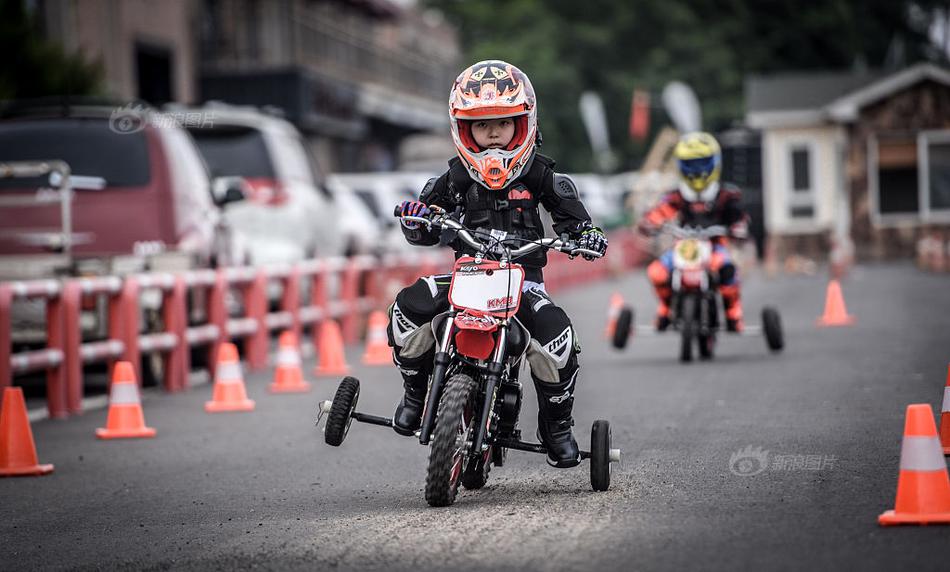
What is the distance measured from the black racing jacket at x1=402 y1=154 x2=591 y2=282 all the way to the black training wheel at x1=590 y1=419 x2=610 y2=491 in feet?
2.52

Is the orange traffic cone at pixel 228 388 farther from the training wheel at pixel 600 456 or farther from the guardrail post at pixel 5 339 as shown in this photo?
the training wheel at pixel 600 456

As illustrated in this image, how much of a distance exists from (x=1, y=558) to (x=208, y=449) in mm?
3300

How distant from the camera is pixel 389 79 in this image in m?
47.7

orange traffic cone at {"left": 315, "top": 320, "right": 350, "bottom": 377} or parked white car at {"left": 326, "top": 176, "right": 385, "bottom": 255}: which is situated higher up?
parked white car at {"left": 326, "top": 176, "right": 385, "bottom": 255}

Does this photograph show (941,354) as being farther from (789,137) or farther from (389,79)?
(389,79)

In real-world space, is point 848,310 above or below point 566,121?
below

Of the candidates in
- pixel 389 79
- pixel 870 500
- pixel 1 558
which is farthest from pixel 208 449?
pixel 389 79

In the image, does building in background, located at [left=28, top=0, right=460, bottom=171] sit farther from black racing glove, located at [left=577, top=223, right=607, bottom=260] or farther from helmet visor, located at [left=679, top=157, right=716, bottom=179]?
black racing glove, located at [left=577, top=223, right=607, bottom=260]

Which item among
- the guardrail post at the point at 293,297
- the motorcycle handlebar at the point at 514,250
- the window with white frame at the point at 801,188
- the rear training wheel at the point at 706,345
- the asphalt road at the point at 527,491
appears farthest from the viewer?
the window with white frame at the point at 801,188

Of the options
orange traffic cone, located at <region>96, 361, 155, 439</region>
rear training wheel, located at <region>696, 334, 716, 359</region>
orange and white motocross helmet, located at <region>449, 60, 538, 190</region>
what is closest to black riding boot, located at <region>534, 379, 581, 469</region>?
orange and white motocross helmet, located at <region>449, 60, 538, 190</region>

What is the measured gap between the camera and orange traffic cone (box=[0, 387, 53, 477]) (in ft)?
29.3

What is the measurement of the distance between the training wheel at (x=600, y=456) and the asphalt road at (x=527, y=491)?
0.41 feet

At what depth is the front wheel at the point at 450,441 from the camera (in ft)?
22.3

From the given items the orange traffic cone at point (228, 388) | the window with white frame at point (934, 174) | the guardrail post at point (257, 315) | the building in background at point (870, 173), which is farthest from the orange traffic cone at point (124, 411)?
the window with white frame at point (934, 174)
